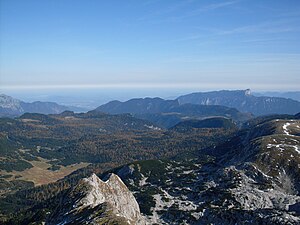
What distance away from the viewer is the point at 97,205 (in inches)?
3172

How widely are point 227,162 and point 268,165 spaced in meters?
30.9

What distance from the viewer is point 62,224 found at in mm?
76250

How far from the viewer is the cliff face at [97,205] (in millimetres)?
71875

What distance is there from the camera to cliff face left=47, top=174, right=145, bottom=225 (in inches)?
2830

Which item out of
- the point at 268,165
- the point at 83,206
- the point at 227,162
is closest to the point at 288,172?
the point at 268,165

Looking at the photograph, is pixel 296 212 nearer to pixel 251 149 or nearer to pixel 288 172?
pixel 288 172

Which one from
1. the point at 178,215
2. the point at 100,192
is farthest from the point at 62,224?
the point at 178,215

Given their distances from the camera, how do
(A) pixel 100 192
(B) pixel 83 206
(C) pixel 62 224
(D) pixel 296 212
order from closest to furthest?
1. (C) pixel 62 224
2. (B) pixel 83 206
3. (A) pixel 100 192
4. (D) pixel 296 212

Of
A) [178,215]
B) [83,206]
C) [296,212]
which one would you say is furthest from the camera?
[178,215]

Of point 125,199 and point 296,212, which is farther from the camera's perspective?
Answer: point 296,212

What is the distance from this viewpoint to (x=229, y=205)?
116125mm

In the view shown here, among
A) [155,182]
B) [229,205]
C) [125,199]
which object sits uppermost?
[125,199]

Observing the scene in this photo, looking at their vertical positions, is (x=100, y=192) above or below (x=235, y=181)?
above

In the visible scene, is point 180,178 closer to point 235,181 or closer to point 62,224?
point 235,181
